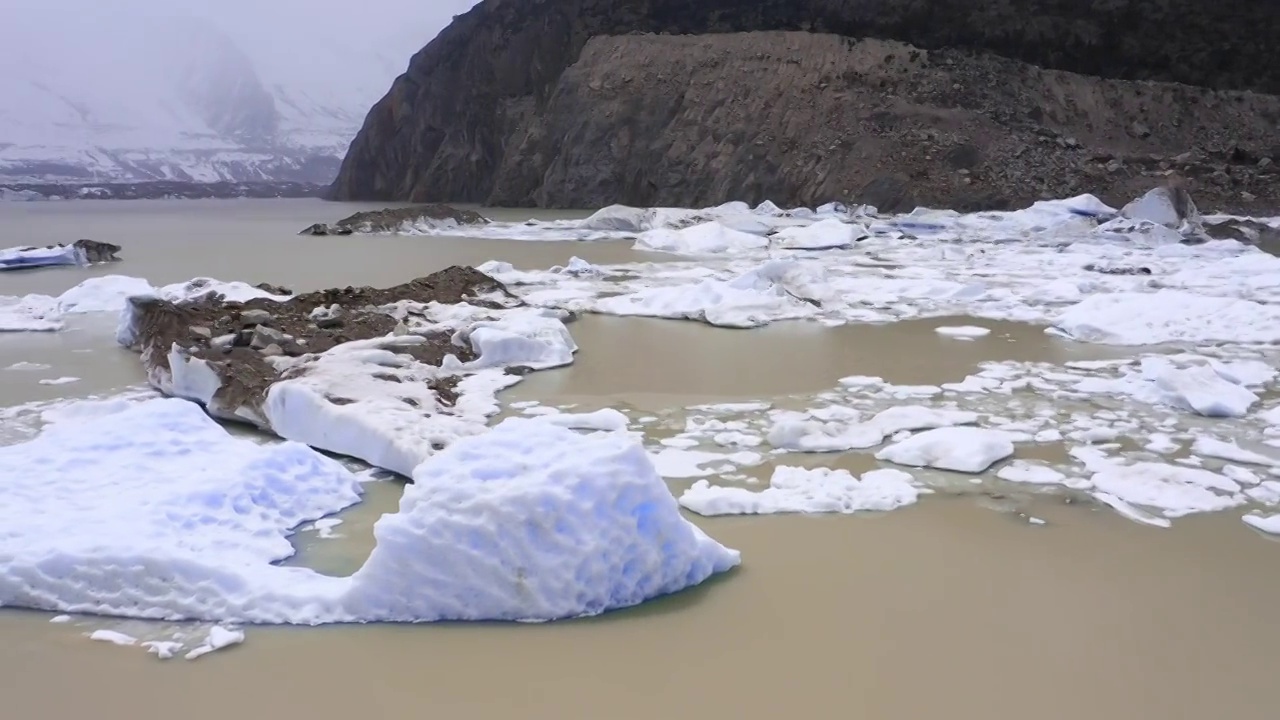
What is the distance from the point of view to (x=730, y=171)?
30453mm

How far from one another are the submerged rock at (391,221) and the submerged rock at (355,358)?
13430 mm

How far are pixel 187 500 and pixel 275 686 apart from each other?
1294 millimetres

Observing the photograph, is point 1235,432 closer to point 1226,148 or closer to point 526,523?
point 526,523

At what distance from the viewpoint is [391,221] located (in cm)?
2270

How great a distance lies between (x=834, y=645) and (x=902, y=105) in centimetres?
2763

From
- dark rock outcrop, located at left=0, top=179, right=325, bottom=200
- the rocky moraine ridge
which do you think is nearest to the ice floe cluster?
the rocky moraine ridge

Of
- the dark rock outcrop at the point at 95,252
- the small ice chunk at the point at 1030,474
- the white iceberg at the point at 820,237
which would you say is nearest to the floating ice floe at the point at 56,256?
the dark rock outcrop at the point at 95,252

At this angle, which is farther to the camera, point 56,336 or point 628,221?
point 628,221

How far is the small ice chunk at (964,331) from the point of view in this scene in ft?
27.0

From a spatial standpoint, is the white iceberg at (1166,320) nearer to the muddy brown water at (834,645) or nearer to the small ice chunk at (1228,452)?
the small ice chunk at (1228,452)

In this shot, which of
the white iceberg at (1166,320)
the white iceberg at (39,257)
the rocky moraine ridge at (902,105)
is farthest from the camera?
the rocky moraine ridge at (902,105)

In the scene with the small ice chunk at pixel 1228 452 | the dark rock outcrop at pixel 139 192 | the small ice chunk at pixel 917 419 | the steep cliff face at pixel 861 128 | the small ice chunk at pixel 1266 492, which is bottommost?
the dark rock outcrop at pixel 139 192

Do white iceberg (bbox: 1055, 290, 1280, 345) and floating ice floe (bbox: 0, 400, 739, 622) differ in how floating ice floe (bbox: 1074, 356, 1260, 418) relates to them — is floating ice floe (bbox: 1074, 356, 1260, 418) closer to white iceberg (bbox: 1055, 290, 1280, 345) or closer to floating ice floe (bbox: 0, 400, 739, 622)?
white iceberg (bbox: 1055, 290, 1280, 345)

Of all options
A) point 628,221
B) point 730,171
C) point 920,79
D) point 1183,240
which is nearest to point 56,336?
point 628,221
